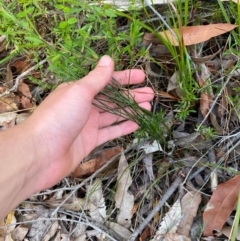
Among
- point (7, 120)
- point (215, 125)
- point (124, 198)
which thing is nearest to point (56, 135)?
point (124, 198)

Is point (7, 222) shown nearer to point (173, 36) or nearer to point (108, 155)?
point (108, 155)

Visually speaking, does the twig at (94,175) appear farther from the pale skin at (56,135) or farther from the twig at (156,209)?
the twig at (156,209)

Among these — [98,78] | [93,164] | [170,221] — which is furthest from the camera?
[93,164]

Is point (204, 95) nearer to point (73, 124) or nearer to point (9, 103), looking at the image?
point (73, 124)

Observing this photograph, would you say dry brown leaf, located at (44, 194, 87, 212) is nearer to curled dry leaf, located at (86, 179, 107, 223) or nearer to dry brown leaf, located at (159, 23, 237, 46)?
curled dry leaf, located at (86, 179, 107, 223)

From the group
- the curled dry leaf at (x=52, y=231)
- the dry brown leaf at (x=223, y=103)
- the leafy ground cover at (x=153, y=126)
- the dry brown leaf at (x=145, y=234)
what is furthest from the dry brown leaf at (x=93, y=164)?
the dry brown leaf at (x=223, y=103)
